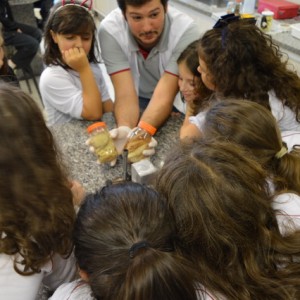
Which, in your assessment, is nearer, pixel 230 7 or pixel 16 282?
pixel 16 282

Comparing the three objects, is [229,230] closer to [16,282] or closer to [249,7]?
[16,282]

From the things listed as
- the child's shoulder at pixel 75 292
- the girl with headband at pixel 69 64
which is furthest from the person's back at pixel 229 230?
the girl with headband at pixel 69 64

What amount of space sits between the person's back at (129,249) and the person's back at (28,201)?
0.24 feet

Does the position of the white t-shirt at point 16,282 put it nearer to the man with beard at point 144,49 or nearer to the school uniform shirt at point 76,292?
the school uniform shirt at point 76,292

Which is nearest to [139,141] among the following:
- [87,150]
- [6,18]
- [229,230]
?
[87,150]

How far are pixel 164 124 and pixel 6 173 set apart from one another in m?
0.82

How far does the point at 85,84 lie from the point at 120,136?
12.9 inches

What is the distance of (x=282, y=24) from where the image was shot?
207 centimetres

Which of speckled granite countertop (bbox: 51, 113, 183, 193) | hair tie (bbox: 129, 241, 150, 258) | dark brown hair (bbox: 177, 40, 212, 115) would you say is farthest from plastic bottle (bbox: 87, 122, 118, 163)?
hair tie (bbox: 129, 241, 150, 258)

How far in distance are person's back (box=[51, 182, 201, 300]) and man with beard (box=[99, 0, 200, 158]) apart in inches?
26.5

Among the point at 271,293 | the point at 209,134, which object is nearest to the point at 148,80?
the point at 209,134

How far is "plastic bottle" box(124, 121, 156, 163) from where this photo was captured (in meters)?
1.08

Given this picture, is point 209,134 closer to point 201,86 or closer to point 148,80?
point 201,86

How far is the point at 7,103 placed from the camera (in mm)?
633
